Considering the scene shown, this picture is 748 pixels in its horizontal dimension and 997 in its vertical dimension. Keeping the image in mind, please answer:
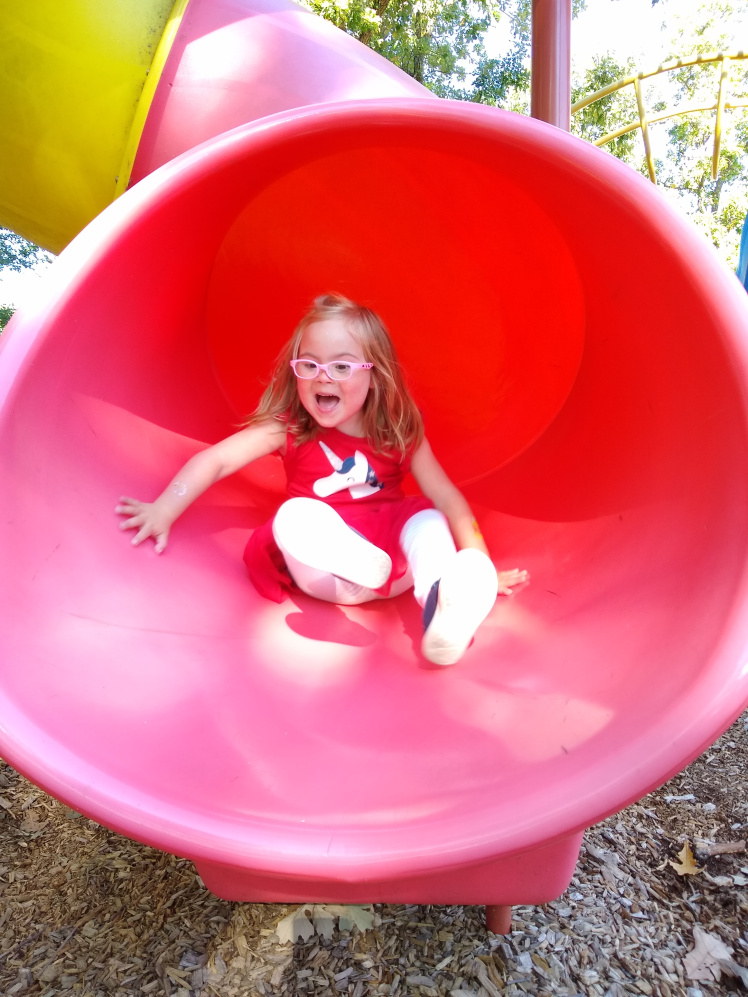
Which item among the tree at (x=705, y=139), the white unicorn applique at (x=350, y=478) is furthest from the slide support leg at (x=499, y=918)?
the tree at (x=705, y=139)

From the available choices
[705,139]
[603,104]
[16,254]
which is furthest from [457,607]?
[705,139]

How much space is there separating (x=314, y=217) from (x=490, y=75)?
35.3 feet

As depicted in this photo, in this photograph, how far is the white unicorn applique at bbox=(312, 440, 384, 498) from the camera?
5.88 ft

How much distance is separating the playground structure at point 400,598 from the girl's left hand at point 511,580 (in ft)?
0.10

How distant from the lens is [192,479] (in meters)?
1.64

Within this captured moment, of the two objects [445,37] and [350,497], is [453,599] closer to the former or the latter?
[350,497]

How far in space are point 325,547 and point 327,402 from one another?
35 cm

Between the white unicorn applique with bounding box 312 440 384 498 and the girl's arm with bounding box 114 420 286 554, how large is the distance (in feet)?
0.47

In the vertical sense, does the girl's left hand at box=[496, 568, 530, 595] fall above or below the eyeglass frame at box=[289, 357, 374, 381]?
below

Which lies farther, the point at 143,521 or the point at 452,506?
the point at 452,506

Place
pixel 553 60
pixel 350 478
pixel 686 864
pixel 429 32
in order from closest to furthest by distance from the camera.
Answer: pixel 686 864 → pixel 350 478 → pixel 553 60 → pixel 429 32

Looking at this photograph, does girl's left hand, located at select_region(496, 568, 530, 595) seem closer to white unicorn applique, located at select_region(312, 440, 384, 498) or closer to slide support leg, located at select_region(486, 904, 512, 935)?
white unicorn applique, located at select_region(312, 440, 384, 498)

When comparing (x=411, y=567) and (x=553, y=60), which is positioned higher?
(x=553, y=60)

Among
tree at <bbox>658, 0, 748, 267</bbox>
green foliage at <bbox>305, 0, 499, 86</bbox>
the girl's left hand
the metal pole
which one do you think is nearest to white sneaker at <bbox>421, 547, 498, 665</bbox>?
the girl's left hand
